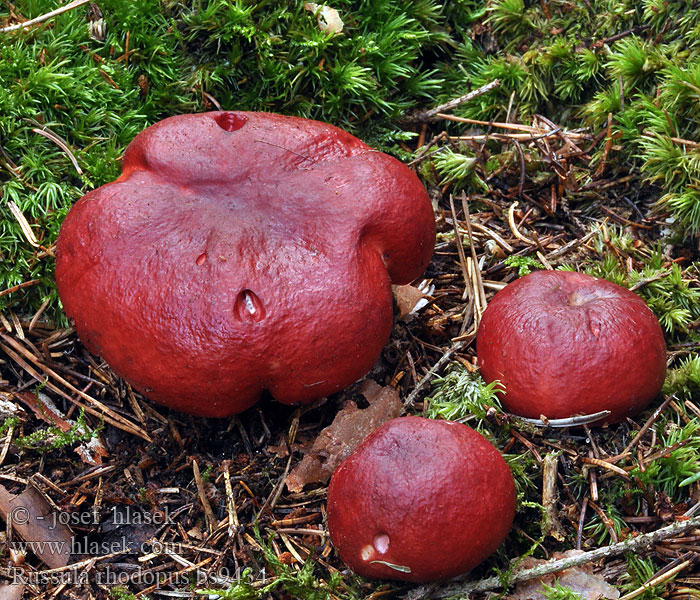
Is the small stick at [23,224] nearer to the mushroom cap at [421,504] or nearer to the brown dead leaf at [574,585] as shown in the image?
the mushroom cap at [421,504]

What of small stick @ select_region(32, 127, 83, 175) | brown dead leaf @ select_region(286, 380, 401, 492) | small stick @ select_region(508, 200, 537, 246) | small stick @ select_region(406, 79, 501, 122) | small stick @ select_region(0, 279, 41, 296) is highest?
small stick @ select_region(32, 127, 83, 175)

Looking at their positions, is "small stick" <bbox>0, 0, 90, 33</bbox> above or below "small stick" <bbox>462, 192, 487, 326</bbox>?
above

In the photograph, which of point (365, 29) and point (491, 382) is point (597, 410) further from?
point (365, 29)

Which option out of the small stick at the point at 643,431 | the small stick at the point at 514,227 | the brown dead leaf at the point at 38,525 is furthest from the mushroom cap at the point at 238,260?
the small stick at the point at 643,431

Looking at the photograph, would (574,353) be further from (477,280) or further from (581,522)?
(477,280)

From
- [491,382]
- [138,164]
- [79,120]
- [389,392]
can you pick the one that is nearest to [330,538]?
[389,392]

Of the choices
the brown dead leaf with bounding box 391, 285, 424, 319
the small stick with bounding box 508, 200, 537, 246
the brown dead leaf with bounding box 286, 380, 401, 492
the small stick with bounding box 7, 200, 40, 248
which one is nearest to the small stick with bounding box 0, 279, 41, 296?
the small stick with bounding box 7, 200, 40, 248

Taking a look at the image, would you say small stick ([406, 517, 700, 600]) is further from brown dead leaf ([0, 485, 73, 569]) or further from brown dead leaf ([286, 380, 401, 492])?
brown dead leaf ([0, 485, 73, 569])
